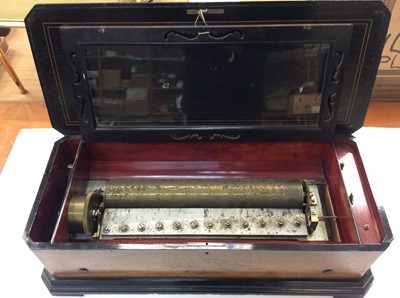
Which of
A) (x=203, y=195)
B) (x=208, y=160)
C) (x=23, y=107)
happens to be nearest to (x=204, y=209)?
(x=203, y=195)

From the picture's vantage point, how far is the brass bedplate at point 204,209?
1266 millimetres

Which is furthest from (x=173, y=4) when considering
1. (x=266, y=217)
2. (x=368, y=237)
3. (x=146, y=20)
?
(x=368, y=237)

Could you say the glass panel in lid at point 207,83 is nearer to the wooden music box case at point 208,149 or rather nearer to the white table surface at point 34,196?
the wooden music box case at point 208,149

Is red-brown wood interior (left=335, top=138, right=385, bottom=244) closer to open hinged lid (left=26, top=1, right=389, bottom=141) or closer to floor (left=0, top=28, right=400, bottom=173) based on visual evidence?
open hinged lid (left=26, top=1, right=389, bottom=141)

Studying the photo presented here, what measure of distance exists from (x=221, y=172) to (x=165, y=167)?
18 centimetres

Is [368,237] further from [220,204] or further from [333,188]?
[220,204]

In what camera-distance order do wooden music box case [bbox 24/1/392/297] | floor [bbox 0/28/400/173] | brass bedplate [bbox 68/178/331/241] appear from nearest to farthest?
wooden music box case [bbox 24/1/392/297]
brass bedplate [bbox 68/178/331/241]
floor [bbox 0/28/400/173]

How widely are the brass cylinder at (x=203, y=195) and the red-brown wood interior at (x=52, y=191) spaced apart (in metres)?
0.14

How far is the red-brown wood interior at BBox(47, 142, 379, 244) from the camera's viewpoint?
1360 mm

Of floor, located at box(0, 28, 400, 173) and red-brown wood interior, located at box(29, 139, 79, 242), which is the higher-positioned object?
floor, located at box(0, 28, 400, 173)

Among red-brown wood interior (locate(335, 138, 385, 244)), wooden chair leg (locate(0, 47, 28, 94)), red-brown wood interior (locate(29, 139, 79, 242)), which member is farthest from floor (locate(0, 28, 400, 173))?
red-brown wood interior (locate(335, 138, 385, 244))

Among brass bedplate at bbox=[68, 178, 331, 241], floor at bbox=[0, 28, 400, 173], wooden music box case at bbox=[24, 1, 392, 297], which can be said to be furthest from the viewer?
floor at bbox=[0, 28, 400, 173]

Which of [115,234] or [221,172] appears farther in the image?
[221,172]

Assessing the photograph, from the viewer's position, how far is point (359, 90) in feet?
4.04
